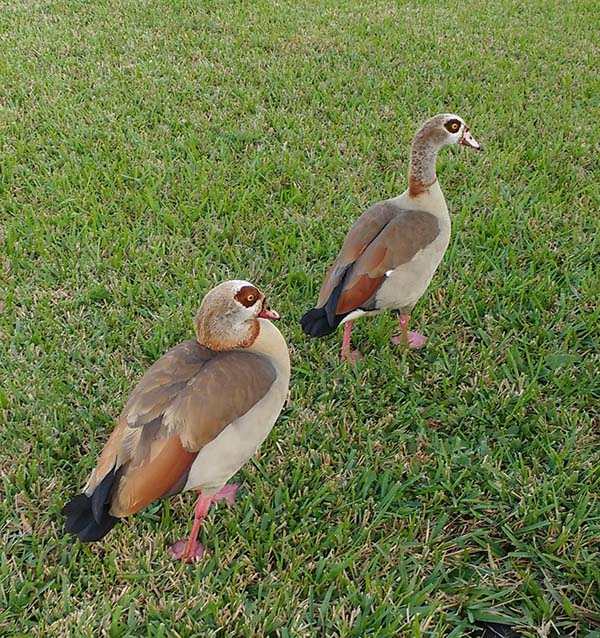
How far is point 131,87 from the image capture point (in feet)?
16.7

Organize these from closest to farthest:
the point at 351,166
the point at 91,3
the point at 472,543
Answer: the point at 472,543, the point at 351,166, the point at 91,3

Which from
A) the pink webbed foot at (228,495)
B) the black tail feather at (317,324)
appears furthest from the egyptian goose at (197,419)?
the black tail feather at (317,324)

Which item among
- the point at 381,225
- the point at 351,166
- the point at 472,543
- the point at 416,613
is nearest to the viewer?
the point at 416,613

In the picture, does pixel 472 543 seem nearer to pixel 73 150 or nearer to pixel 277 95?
pixel 73 150

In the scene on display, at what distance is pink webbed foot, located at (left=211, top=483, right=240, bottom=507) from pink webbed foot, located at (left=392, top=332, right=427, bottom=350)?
106 cm

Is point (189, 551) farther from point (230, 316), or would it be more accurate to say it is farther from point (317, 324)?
point (317, 324)

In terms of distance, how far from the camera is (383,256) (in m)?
2.59

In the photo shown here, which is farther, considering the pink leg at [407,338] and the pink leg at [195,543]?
the pink leg at [407,338]

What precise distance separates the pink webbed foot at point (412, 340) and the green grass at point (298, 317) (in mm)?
56

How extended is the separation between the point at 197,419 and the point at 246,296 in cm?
44

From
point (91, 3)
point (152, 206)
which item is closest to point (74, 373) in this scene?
point (152, 206)

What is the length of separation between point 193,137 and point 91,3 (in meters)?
3.37

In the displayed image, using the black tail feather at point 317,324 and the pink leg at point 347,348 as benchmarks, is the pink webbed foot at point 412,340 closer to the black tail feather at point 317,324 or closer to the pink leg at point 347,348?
the pink leg at point 347,348

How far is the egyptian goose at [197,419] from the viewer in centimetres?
183
